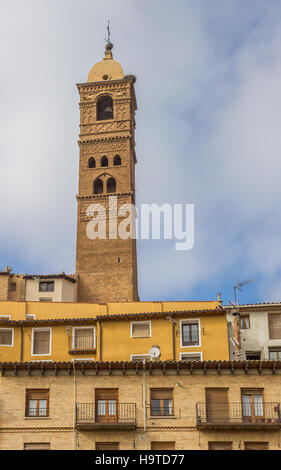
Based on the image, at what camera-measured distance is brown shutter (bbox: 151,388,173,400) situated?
38000 millimetres

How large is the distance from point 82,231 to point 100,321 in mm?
31884

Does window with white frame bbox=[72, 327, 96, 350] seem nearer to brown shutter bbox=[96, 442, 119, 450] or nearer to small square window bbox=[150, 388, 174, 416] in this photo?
small square window bbox=[150, 388, 174, 416]

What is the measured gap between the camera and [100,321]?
47.3 meters

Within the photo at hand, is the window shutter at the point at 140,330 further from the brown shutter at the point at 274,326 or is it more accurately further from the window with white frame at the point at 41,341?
the brown shutter at the point at 274,326

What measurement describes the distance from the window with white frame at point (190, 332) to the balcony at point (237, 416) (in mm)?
8973

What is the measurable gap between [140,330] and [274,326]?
8.77 metres

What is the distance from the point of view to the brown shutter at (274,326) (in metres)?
48.4

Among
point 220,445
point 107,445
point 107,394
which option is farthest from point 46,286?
point 220,445

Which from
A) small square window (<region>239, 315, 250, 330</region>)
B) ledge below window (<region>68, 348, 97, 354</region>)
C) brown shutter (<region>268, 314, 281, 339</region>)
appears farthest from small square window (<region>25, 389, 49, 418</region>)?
brown shutter (<region>268, 314, 281, 339</region>)

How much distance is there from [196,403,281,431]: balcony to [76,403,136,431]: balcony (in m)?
3.37

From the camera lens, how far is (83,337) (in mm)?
48344

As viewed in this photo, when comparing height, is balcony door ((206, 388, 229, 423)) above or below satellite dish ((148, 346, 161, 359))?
below

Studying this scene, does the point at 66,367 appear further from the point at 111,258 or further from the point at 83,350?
the point at 111,258
